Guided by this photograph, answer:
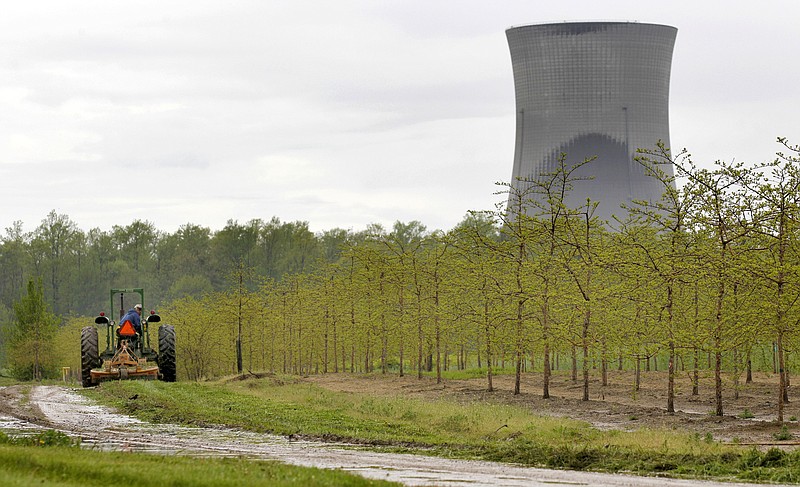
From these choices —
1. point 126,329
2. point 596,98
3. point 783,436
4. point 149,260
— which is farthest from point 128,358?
point 149,260

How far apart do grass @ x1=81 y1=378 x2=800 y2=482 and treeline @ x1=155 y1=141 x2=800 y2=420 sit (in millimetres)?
4000

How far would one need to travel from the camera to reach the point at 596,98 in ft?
276

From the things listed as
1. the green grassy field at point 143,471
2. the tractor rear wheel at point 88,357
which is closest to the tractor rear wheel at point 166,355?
the tractor rear wheel at point 88,357

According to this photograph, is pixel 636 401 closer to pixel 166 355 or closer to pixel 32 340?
pixel 166 355

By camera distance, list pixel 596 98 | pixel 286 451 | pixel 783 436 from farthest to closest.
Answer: pixel 596 98 < pixel 783 436 < pixel 286 451

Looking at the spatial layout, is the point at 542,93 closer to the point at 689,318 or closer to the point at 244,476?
the point at 689,318

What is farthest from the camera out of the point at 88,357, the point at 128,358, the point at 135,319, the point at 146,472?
the point at 88,357

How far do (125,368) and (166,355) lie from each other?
4.60 ft

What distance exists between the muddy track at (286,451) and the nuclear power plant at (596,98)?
62.9m

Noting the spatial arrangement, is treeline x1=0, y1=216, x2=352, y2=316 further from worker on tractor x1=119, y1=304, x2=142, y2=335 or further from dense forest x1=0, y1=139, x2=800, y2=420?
worker on tractor x1=119, y1=304, x2=142, y2=335

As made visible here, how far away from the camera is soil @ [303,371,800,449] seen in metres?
22.3

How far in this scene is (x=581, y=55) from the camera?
82.9 meters

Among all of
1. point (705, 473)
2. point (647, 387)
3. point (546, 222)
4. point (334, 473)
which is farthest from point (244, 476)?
point (647, 387)

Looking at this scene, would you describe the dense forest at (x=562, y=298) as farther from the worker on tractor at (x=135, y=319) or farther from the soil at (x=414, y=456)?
the worker on tractor at (x=135, y=319)
